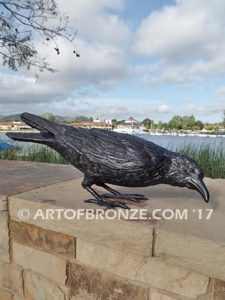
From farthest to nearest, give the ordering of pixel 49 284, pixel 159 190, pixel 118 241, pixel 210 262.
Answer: pixel 159 190 → pixel 49 284 → pixel 118 241 → pixel 210 262

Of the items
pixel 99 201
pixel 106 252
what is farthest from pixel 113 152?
pixel 106 252

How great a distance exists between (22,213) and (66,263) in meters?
0.39

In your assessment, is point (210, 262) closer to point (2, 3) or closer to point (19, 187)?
point (19, 187)

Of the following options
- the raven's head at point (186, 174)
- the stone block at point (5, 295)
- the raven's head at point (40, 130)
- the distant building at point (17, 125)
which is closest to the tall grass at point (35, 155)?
the distant building at point (17, 125)

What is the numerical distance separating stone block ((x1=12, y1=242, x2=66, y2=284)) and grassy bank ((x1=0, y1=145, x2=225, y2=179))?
9.20 feet

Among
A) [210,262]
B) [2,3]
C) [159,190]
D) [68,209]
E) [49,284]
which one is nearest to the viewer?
[210,262]

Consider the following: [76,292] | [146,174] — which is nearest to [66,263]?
[76,292]

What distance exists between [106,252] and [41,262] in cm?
47

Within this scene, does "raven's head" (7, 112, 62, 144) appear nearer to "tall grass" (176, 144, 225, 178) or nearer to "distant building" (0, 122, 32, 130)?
"distant building" (0, 122, 32, 130)

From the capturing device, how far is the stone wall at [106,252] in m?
1.19

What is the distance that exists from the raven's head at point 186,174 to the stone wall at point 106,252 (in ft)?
0.55

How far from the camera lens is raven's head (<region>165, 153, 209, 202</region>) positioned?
4.51 feet

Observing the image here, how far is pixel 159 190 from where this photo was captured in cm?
197

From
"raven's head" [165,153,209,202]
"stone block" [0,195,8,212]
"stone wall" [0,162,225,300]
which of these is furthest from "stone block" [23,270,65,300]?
"raven's head" [165,153,209,202]
